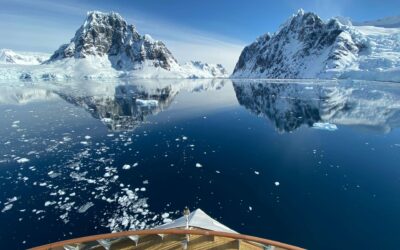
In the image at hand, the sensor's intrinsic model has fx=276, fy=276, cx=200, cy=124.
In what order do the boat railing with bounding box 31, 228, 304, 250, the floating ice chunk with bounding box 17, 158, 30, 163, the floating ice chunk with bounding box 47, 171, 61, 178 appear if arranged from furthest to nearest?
the floating ice chunk with bounding box 17, 158, 30, 163, the floating ice chunk with bounding box 47, 171, 61, 178, the boat railing with bounding box 31, 228, 304, 250

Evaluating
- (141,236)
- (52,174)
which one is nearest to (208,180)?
(141,236)

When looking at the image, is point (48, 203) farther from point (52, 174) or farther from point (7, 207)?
point (52, 174)

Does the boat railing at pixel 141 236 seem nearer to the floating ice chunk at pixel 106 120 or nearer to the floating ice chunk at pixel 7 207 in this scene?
the floating ice chunk at pixel 7 207

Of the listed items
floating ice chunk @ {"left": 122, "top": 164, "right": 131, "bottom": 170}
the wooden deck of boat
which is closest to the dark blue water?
floating ice chunk @ {"left": 122, "top": 164, "right": 131, "bottom": 170}

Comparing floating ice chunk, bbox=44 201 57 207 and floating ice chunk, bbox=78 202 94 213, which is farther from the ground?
floating ice chunk, bbox=78 202 94 213

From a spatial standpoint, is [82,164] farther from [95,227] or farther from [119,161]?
[95,227]

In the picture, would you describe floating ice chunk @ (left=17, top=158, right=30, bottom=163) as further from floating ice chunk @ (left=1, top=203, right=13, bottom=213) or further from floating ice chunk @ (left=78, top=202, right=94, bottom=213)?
floating ice chunk @ (left=78, top=202, right=94, bottom=213)
